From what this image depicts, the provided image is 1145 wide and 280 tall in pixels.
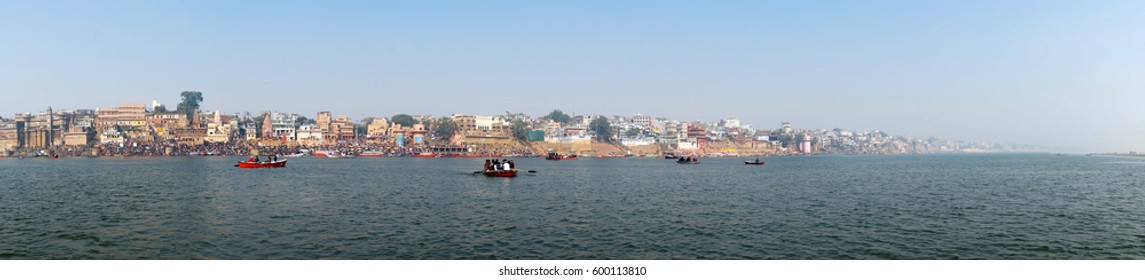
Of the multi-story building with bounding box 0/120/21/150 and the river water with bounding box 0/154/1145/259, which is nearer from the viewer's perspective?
the river water with bounding box 0/154/1145/259

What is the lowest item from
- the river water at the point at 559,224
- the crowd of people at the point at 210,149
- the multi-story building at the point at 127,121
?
the river water at the point at 559,224

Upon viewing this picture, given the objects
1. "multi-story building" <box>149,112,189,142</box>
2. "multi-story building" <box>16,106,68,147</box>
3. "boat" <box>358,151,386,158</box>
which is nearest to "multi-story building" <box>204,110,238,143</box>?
"multi-story building" <box>149,112,189,142</box>

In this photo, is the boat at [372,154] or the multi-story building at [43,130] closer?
the multi-story building at [43,130]

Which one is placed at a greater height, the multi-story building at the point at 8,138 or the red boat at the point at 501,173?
the multi-story building at the point at 8,138

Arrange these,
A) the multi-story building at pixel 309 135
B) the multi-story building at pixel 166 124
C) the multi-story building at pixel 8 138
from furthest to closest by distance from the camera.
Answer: the multi-story building at pixel 309 135
the multi-story building at pixel 166 124
the multi-story building at pixel 8 138

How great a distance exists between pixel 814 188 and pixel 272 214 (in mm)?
37620

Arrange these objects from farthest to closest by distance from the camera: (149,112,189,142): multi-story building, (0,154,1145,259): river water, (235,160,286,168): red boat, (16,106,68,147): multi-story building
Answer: (149,112,189,142): multi-story building → (16,106,68,147): multi-story building → (235,160,286,168): red boat → (0,154,1145,259): river water

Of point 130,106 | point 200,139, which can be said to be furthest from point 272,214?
point 130,106

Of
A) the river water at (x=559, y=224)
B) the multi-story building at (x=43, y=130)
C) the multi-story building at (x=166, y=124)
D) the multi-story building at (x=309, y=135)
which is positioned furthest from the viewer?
the multi-story building at (x=309, y=135)

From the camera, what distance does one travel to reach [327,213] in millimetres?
31000

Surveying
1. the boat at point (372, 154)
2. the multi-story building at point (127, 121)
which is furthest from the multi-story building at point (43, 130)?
the boat at point (372, 154)

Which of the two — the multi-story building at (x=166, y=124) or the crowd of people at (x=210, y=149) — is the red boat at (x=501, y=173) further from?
the multi-story building at (x=166, y=124)

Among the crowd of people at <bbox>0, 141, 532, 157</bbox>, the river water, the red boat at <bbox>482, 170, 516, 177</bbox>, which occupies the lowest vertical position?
the river water

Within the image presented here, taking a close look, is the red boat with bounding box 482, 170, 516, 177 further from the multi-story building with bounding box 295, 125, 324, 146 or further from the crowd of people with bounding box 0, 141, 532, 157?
the multi-story building with bounding box 295, 125, 324, 146
